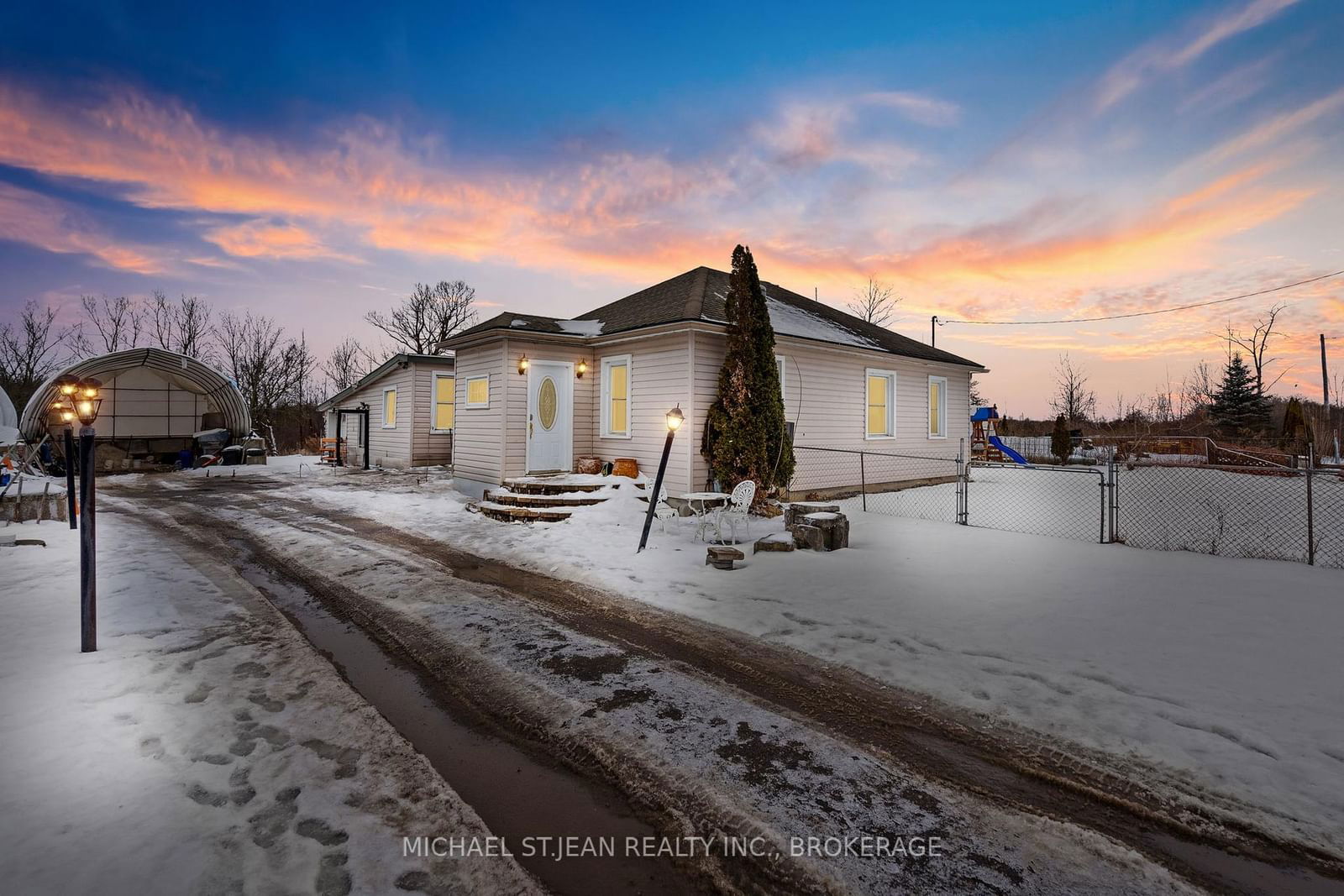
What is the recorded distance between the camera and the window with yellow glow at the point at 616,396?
11.8 m

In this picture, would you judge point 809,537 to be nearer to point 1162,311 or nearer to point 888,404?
point 888,404

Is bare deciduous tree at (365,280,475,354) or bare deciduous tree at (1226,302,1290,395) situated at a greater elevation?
bare deciduous tree at (365,280,475,354)

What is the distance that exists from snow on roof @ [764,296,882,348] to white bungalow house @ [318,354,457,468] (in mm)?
10971

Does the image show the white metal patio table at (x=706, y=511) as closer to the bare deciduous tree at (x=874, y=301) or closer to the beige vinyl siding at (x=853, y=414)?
the beige vinyl siding at (x=853, y=414)

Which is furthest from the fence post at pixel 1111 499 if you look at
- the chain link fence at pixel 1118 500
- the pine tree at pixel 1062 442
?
the pine tree at pixel 1062 442

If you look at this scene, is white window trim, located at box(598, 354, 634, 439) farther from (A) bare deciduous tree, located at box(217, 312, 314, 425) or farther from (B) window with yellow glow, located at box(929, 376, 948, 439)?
(A) bare deciduous tree, located at box(217, 312, 314, 425)

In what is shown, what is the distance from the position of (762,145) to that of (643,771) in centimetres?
1289

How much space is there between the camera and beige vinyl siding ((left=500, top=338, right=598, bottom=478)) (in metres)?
11.6

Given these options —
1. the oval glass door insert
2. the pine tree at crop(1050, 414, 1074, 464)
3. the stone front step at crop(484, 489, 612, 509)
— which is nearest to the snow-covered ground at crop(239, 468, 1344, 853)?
the stone front step at crop(484, 489, 612, 509)

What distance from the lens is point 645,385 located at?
11383mm

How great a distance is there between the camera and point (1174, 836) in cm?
218

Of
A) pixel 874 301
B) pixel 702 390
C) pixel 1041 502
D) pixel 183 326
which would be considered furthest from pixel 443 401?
pixel 183 326

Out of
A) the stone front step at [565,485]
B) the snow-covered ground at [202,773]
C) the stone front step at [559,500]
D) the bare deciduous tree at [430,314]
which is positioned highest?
the bare deciduous tree at [430,314]

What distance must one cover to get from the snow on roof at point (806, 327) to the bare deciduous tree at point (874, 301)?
22.8 meters
